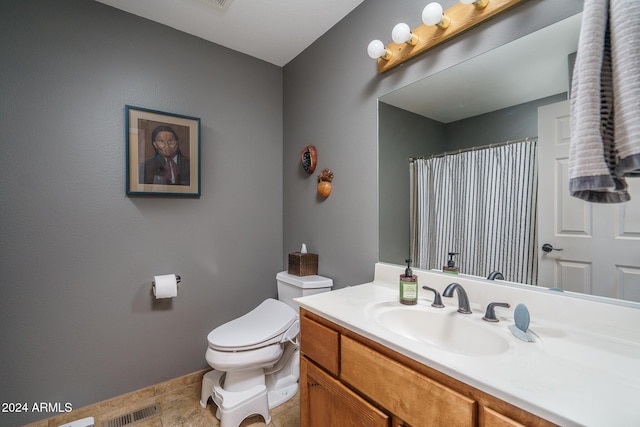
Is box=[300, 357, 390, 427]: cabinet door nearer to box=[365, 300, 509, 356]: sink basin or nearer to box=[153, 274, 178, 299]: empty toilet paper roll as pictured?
box=[365, 300, 509, 356]: sink basin

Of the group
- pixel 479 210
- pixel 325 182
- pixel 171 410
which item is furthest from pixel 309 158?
pixel 171 410

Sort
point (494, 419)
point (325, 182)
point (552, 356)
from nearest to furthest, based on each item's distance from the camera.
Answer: point (494, 419) → point (552, 356) → point (325, 182)

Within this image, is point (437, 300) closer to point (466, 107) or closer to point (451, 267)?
point (451, 267)

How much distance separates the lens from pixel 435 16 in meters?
1.09

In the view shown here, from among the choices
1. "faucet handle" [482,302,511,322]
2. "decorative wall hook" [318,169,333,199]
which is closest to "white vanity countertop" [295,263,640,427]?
"faucet handle" [482,302,511,322]

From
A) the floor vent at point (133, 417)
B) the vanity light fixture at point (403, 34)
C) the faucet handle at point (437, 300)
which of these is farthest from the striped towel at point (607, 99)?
the floor vent at point (133, 417)

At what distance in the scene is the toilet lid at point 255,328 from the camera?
1.42m

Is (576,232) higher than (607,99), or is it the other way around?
(607,99)

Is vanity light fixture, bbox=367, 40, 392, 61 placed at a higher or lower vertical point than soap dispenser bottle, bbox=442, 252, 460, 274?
higher

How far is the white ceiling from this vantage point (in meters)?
1.56

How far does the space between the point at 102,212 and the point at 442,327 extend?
1858 mm

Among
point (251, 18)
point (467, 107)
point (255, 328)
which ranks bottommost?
point (255, 328)

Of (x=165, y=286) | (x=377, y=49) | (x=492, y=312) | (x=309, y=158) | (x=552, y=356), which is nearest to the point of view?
(x=552, y=356)

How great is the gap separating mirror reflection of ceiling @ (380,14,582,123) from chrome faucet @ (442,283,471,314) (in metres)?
0.73
